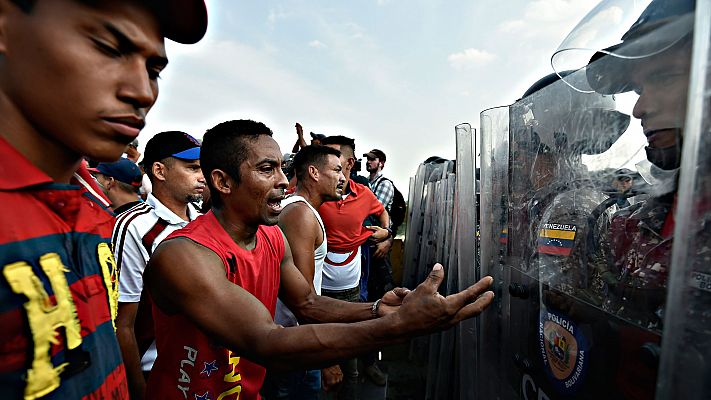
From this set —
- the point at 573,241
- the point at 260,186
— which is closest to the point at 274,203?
the point at 260,186

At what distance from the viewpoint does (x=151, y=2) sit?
3.01 feet

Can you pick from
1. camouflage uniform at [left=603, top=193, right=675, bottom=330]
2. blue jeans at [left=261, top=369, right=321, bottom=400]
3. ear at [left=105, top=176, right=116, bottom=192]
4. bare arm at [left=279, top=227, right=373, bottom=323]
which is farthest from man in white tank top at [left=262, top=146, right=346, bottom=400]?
camouflage uniform at [left=603, top=193, right=675, bottom=330]

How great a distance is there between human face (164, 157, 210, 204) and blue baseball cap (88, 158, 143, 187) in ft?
1.90

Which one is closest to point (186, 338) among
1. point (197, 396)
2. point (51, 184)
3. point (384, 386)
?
point (197, 396)

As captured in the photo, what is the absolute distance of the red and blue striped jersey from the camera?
0.67 m

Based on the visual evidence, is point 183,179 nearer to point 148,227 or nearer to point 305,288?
point 148,227

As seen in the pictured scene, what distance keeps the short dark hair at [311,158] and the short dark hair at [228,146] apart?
1302 mm

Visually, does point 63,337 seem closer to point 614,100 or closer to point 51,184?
point 51,184

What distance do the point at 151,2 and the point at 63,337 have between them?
82 cm

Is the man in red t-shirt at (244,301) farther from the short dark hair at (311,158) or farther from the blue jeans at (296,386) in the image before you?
the short dark hair at (311,158)

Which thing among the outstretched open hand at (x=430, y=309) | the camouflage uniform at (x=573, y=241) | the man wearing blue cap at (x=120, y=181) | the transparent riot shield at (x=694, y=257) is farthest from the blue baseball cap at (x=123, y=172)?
the transparent riot shield at (x=694, y=257)

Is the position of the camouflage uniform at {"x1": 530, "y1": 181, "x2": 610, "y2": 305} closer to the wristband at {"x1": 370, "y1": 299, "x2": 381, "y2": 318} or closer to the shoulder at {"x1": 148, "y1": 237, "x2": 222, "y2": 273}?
the wristband at {"x1": 370, "y1": 299, "x2": 381, "y2": 318}

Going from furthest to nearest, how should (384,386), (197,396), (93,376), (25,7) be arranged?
(384,386)
(197,396)
(93,376)
(25,7)

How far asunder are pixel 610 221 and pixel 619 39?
1.90 feet
